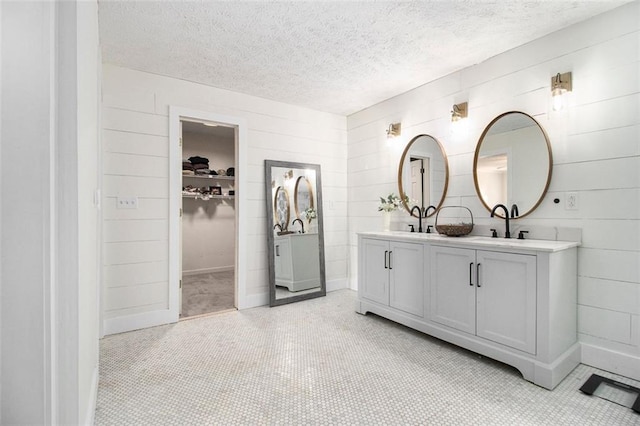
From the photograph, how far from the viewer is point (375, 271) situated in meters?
3.31

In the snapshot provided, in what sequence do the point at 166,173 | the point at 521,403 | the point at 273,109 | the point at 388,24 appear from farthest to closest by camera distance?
the point at 273,109 < the point at 166,173 < the point at 388,24 < the point at 521,403

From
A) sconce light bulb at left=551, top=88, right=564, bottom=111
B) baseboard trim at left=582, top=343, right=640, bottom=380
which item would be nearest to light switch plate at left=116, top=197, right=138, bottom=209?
sconce light bulb at left=551, top=88, right=564, bottom=111

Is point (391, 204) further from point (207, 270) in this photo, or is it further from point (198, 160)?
point (207, 270)

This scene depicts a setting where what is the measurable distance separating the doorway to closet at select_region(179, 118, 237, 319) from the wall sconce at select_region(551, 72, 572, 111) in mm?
4071

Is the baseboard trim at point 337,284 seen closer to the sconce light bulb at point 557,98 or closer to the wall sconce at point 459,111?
the wall sconce at point 459,111

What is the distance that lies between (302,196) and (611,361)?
3.21 meters

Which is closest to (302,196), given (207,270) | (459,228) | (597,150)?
(459,228)

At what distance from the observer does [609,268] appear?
222cm

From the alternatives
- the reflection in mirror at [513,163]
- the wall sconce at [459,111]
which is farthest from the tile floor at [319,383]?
the wall sconce at [459,111]

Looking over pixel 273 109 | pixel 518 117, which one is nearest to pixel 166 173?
pixel 273 109

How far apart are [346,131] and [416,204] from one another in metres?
1.67

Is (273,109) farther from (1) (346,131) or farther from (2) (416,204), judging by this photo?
(2) (416,204)

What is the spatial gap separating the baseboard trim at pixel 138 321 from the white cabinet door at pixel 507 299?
9.42ft

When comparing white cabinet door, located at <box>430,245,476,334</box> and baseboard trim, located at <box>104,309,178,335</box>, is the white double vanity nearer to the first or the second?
white cabinet door, located at <box>430,245,476,334</box>
